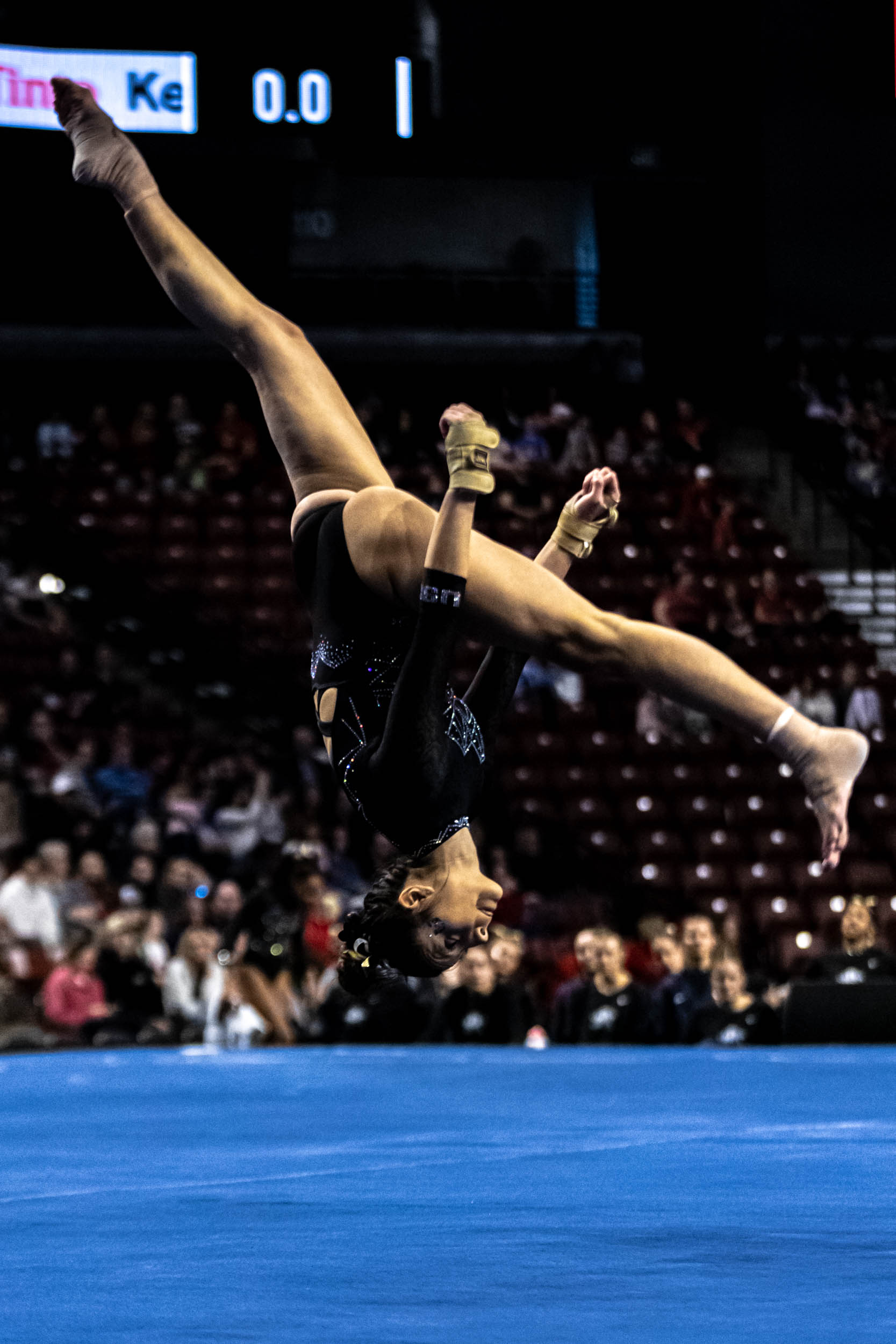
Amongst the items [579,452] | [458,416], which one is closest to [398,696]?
[458,416]

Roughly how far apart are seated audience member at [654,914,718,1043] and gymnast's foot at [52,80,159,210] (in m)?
5.09

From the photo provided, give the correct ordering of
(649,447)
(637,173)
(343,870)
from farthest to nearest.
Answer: (649,447), (637,173), (343,870)

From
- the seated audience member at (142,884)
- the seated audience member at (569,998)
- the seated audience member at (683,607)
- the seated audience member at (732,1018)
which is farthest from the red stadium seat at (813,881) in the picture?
the seated audience member at (142,884)

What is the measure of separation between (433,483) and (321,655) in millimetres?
10350

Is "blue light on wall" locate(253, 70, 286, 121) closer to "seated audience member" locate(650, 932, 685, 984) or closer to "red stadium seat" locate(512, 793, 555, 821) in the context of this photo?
"red stadium seat" locate(512, 793, 555, 821)

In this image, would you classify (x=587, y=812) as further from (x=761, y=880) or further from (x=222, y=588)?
(x=222, y=588)

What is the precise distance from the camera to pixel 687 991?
828 cm

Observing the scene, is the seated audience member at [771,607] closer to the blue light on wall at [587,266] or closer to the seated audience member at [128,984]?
the blue light on wall at [587,266]

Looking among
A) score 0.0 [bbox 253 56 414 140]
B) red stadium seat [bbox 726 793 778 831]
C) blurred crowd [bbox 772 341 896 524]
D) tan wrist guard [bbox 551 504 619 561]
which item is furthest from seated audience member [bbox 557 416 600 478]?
tan wrist guard [bbox 551 504 619 561]

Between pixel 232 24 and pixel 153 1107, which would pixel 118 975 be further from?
pixel 232 24

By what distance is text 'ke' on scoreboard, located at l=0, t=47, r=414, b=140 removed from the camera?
13.4 meters

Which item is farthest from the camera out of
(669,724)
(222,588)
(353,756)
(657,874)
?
(222,588)

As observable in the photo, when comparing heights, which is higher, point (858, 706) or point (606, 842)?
point (858, 706)

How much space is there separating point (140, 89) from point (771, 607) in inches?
258
